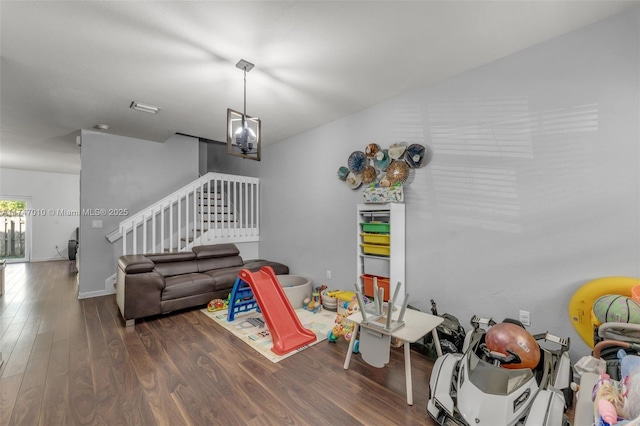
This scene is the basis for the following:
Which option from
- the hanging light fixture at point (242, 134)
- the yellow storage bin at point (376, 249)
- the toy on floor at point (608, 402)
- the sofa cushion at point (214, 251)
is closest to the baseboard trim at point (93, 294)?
the sofa cushion at point (214, 251)

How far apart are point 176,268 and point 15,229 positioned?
731cm

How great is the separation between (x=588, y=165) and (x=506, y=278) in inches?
42.8

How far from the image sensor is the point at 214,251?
4.45m

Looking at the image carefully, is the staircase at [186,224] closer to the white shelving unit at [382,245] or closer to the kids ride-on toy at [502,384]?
the white shelving unit at [382,245]

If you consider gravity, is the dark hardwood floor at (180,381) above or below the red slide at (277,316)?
below

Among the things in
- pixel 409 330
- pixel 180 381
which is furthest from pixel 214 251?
pixel 409 330

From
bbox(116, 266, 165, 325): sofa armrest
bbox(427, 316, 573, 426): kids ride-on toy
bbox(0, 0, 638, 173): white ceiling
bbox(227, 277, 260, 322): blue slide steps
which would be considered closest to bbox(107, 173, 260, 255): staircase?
bbox(116, 266, 165, 325): sofa armrest

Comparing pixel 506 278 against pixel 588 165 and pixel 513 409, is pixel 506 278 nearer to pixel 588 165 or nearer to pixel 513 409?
pixel 588 165

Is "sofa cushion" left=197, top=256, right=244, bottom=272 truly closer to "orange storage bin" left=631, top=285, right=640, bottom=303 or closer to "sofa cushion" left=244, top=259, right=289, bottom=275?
"sofa cushion" left=244, top=259, right=289, bottom=275

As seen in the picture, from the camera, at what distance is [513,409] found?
1.42m

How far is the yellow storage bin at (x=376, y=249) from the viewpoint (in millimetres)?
3090

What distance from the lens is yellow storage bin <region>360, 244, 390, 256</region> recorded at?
3090mm

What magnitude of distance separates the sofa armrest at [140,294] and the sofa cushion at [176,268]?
1.48 ft

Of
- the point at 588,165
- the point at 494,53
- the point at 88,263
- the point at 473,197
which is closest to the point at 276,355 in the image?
the point at 473,197
